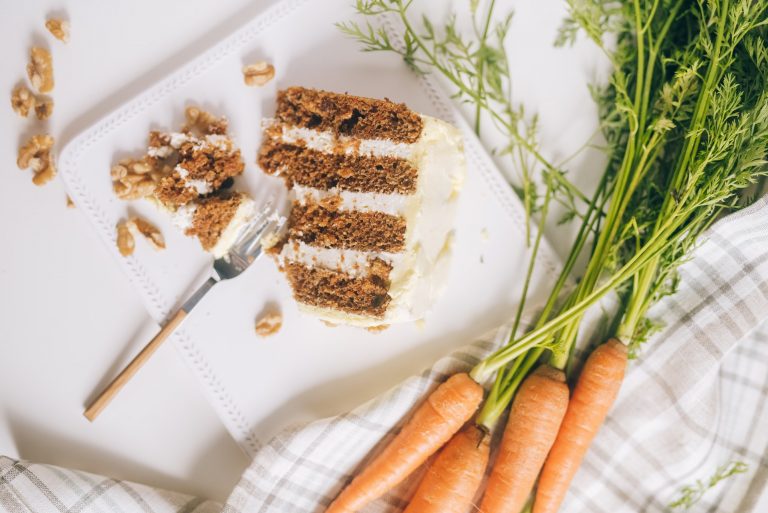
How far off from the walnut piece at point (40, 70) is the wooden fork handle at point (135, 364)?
98 centimetres

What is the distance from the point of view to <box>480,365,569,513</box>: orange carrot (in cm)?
234

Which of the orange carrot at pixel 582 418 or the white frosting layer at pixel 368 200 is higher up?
the white frosting layer at pixel 368 200

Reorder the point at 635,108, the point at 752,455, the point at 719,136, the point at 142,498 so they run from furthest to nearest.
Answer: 1. the point at 752,455
2. the point at 142,498
3. the point at 635,108
4. the point at 719,136

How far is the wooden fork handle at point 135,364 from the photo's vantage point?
232 centimetres

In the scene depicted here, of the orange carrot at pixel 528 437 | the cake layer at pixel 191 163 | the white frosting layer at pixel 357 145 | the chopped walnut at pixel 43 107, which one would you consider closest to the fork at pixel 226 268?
the cake layer at pixel 191 163

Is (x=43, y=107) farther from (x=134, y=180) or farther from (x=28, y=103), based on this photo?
(x=134, y=180)

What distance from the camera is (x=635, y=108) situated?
7.31 feet

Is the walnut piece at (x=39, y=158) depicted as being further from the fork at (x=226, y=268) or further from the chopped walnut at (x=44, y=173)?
the fork at (x=226, y=268)

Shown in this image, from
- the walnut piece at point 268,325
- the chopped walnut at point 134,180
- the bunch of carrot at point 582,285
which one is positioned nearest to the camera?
the bunch of carrot at point 582,285

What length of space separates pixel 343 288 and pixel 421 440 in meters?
0.64

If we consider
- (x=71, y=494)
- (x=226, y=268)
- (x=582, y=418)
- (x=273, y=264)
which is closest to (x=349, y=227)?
(x=273, y=264)

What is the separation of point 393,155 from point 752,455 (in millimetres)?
1893

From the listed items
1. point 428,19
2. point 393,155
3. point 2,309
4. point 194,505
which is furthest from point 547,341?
point 2,309

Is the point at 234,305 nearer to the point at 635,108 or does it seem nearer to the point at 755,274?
the point at 635,108
